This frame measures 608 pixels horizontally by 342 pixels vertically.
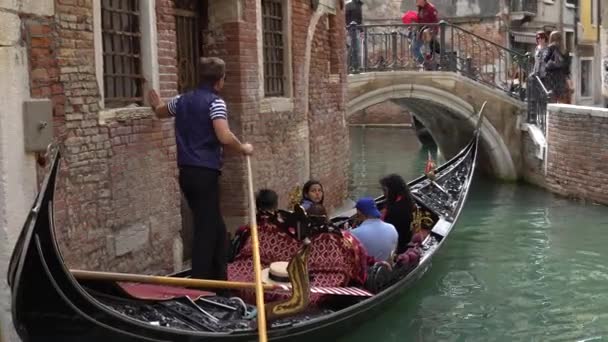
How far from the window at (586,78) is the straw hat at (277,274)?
58.0ft

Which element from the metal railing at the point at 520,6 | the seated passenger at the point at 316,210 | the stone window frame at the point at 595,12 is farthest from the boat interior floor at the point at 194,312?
the stone window frame at the point at 595,12

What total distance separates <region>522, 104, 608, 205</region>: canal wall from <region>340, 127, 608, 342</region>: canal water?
19 cm

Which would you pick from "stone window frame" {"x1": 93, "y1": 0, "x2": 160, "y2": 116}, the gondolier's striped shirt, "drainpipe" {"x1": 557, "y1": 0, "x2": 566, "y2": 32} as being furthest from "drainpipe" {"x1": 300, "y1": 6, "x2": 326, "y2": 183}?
"drainpipe" {"x1": 557, "y1": 0, "x2": 566, "y2": 32}

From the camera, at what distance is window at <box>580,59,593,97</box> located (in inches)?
814

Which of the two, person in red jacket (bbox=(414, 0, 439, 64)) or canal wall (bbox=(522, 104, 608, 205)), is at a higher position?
person in red jacket (bbox=(414, 0, 439, 64))

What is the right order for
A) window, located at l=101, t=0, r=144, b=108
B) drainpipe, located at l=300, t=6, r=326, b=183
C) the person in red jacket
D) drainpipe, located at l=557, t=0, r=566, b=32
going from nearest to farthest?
window, located at l=101, t=0, r=144, b=108, drainpipe, located at l=300, t=6, r=326, b=183, the person in red jacket, drainpipe, located at l=557, t=0, r=566, b=32

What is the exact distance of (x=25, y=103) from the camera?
3830 mm

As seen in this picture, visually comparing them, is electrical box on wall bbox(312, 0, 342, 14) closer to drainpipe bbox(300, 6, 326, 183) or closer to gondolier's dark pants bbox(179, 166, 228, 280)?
drainpipe bbox(300, 6, 326, 183)

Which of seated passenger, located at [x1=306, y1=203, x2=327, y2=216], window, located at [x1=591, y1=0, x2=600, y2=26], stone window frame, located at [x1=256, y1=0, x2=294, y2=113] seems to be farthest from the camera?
window, located at [x1=591, y1=0, x2=600, y2=26]

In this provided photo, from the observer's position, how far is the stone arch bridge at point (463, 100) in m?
11.2

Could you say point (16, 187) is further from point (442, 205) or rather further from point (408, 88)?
point (408, 88)

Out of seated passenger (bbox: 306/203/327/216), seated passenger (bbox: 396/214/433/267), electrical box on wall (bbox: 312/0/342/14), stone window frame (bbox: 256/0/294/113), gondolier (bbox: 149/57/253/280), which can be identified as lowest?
seated passenger (bbox: 396/214/433/267)

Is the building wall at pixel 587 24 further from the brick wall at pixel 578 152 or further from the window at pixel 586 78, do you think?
the brick wall at pixel 578 152

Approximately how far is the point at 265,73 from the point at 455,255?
2236 mm
